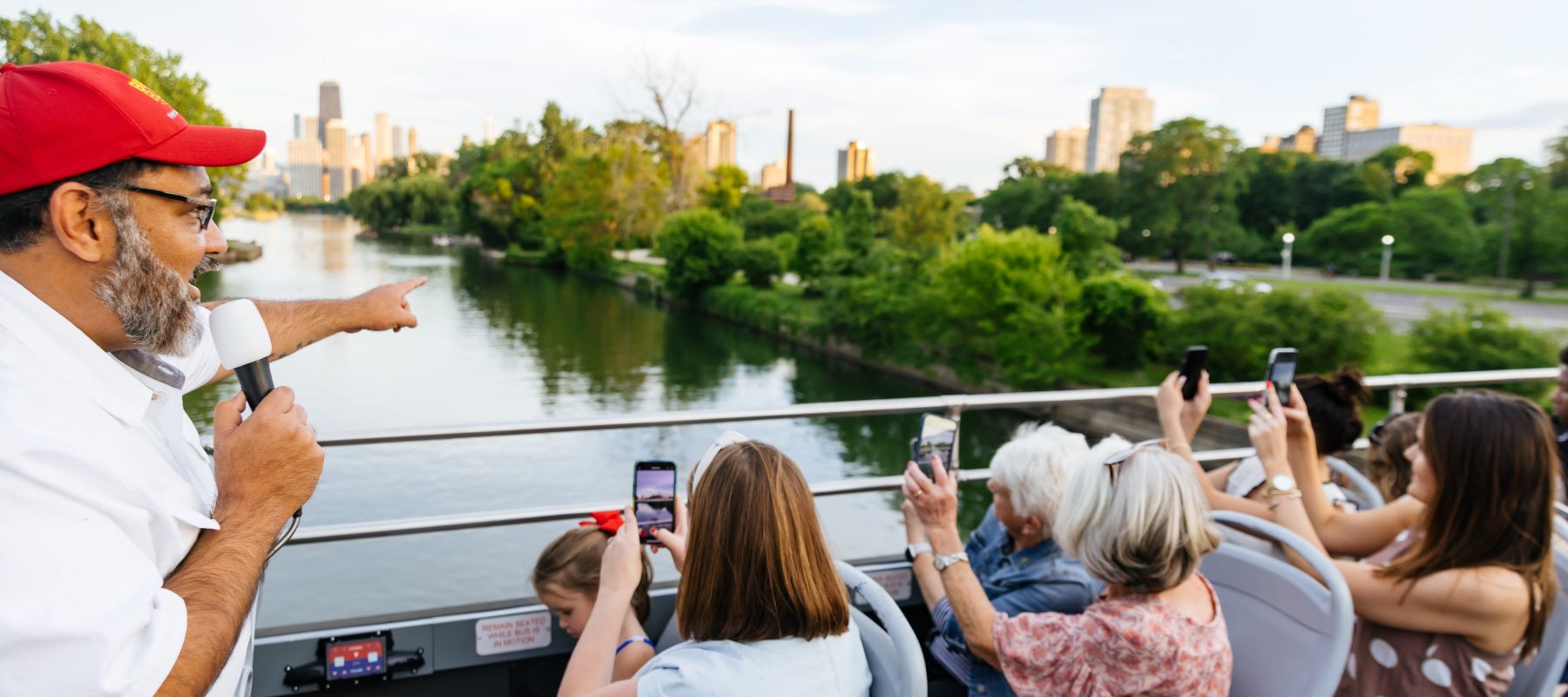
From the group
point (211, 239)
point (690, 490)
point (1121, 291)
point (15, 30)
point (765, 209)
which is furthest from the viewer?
point (765, 209)

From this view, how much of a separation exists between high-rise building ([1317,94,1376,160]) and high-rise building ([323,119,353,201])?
379 ft

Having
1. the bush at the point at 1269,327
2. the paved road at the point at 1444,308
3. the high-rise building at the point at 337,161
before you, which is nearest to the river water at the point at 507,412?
the bush at the point at 1269,327

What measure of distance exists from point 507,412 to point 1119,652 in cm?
2269

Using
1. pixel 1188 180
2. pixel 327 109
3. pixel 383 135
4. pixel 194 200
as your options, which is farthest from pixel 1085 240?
pixel 383 135

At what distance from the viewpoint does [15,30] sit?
31.1 metres

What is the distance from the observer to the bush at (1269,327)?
2039 cm

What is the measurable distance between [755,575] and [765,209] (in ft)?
189

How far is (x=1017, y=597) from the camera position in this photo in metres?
1.98

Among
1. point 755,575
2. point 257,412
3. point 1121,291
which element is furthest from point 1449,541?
point 1121,291

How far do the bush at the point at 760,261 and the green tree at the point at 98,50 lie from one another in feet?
59.0

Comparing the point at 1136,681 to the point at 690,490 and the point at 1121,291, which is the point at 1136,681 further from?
the point at 1121,291

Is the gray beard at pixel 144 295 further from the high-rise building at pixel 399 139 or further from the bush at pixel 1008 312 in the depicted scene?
the high-rise building at pixel 399 139

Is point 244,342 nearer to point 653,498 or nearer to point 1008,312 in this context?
point 653,498

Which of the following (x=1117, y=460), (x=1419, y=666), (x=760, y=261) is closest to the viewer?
(x=1117, y=460)
